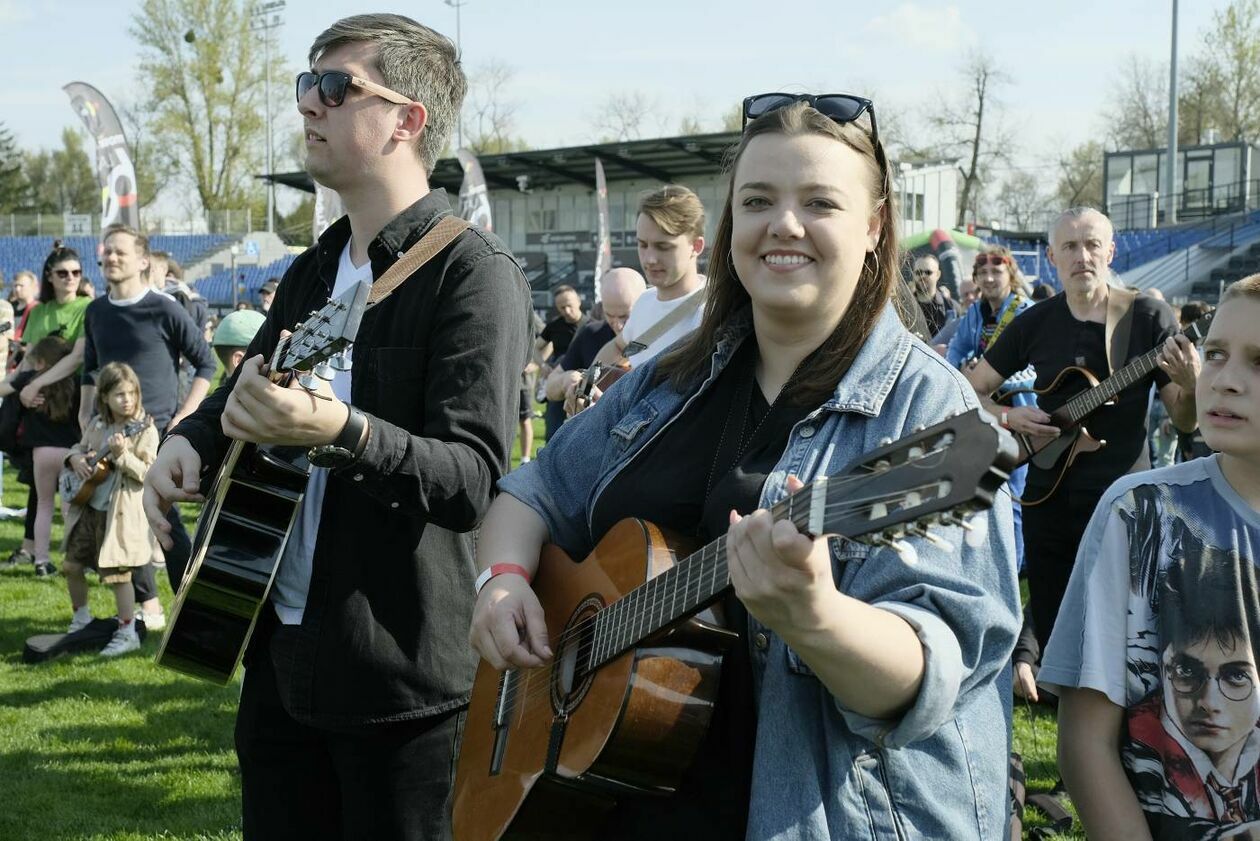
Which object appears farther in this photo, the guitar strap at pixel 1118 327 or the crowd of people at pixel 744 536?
the guitar strap at pixel 1118 327

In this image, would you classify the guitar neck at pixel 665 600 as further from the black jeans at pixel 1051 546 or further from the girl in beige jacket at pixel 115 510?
the girl in beige jacket at pixel 115 510

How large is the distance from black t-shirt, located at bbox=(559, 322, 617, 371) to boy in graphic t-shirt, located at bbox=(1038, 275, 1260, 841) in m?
6.50

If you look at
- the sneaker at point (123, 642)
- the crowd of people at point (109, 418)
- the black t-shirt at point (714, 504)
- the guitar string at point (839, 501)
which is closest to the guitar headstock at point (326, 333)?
the black t-shirt at point (714, 504)

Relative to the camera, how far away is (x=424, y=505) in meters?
2.51

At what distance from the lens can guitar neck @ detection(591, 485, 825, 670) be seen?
185cm

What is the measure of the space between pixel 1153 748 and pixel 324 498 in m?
1.77

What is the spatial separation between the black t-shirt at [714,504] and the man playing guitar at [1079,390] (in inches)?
143

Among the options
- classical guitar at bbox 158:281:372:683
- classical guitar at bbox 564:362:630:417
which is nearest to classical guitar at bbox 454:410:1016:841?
classical guitar at bbox 158:281:372:683

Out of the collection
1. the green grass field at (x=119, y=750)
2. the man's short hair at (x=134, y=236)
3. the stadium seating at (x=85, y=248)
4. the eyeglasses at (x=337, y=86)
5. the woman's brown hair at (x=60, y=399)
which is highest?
the stadium seating at (x=85, y=248)

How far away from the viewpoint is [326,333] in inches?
93.4

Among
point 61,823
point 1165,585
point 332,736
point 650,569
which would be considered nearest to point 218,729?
point 61,823

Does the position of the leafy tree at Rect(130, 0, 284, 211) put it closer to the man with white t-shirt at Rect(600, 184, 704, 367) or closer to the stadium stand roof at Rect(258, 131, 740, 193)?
the stadium stand roof at Rect(258, 131, 740, 193)

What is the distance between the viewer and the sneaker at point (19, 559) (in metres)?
9.36

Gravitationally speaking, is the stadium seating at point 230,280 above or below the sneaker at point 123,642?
above
